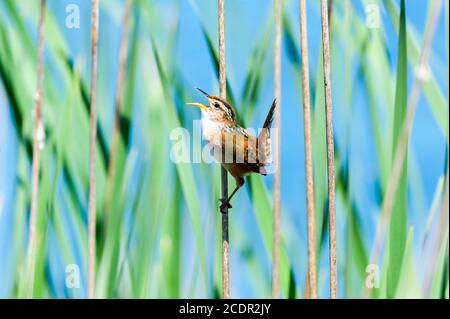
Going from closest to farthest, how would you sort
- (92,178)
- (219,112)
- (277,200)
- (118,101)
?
1. (277,200)
2. (92,178)
3. (219,112)
4. (118,101)

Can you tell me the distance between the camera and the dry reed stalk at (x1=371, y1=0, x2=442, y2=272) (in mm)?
2289

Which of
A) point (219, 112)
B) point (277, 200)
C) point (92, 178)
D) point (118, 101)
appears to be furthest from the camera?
point (118, 101)

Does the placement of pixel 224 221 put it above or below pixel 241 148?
below

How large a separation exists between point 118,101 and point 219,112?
39cm

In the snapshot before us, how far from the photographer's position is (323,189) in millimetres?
2344

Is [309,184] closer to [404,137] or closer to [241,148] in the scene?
[241,148]

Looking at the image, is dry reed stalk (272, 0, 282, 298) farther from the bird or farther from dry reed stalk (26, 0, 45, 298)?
dry reed stalk (26, 0, 45, 298)

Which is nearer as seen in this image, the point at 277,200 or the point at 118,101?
the point at 277,200

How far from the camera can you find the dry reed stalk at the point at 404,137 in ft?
7.51

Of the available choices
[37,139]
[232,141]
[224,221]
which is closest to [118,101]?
[37,139]

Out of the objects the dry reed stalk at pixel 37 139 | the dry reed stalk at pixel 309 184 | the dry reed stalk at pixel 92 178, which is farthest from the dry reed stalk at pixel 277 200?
the dry reed stalk at pixel 37 139

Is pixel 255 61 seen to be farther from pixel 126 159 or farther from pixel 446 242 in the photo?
pixel 446 242

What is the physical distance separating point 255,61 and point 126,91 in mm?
462

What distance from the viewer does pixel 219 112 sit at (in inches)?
88.8
